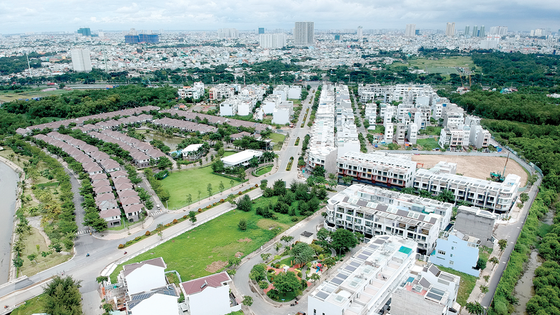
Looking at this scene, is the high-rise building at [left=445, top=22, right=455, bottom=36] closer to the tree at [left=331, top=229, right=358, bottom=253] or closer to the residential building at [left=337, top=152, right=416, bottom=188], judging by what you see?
the residential building at [left=337, top=152, right=416, bottom=188]

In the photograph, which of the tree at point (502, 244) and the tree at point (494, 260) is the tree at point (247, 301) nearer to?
the tree at point (494, 260)

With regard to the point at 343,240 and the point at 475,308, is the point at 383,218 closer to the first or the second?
the point at 343,240

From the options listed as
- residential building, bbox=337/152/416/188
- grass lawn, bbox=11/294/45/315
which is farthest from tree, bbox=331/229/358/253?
grass lawn, bbox=11/294/45/315

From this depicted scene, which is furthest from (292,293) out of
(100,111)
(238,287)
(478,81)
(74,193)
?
(478,81)

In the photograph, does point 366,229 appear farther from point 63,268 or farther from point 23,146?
point 23,146

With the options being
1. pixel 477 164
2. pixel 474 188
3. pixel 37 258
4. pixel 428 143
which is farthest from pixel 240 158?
pixel 477 164

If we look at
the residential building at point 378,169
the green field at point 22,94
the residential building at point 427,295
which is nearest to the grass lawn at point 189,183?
the residential building at point 378,169
